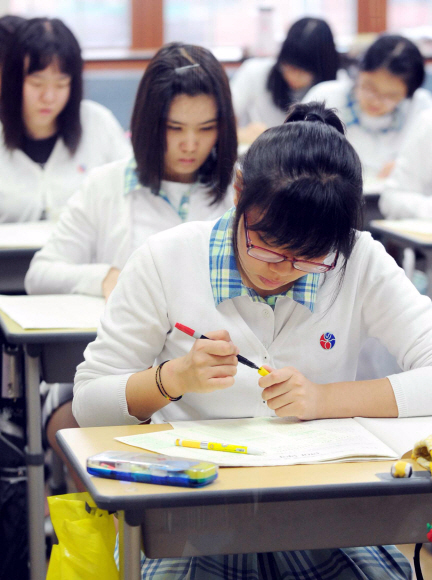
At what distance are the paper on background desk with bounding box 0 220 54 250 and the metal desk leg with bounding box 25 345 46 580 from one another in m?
0.75

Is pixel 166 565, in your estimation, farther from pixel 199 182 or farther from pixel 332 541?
pixel 199 182

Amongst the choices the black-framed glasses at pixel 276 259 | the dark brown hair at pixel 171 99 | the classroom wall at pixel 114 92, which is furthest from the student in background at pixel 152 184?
the classroom wall at pixel 114 92

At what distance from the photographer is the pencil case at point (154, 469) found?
970mm

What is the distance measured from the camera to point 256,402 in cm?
137

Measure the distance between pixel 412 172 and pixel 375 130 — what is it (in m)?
0.44

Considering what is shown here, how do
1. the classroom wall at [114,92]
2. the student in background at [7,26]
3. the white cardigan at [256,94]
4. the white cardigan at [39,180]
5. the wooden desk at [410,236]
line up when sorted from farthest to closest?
the classroom wall at [114,92] < the white cardigan at [256,94] < the student in background at [7,26] < the white cardigan at [39,180] < the wooden desk at [410,236]

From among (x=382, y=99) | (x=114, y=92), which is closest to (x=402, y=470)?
(x=382, y=99)

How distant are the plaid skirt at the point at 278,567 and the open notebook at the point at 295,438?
17 centimetres

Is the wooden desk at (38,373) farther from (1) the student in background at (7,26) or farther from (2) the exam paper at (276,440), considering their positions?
(1) the student in background at (7,26)

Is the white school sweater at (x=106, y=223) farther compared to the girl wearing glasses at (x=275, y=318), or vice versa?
the white school sweater at (x=106, y=223)

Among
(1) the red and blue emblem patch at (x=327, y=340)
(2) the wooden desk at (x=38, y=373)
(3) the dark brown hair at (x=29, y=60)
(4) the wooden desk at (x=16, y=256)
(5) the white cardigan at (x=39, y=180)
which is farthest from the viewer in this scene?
(5) the white cardigan at (x=39, y=180)

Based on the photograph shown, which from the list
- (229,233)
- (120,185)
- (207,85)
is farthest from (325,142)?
(120,185)

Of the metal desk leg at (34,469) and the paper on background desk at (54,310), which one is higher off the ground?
the paper on background desk at (54,310)

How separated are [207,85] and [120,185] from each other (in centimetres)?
41
